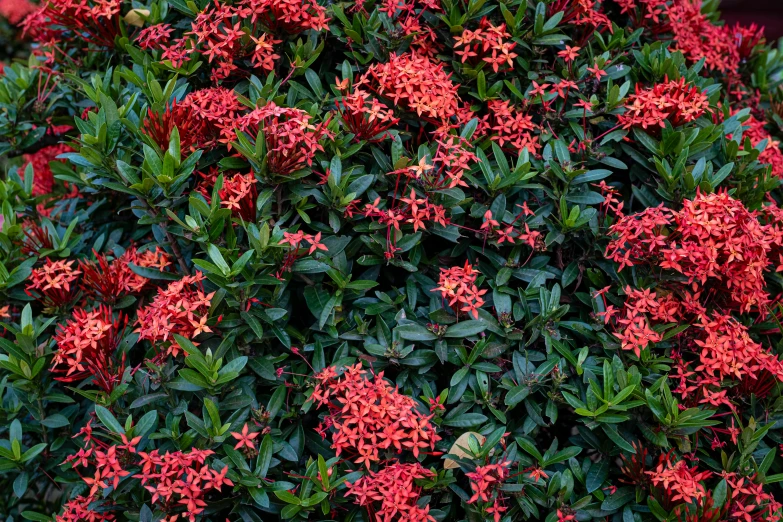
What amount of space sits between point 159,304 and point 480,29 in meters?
1.33

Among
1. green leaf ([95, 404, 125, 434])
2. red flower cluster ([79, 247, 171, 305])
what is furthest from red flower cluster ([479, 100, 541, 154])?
green leaf ([95, 404, 125, 434])

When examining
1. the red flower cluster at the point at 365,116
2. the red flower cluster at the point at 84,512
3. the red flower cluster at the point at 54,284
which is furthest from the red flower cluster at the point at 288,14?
the red flower cluster at the point at 84,512

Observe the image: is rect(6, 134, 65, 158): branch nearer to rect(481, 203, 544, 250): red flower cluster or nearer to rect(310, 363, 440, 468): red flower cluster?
rect(310, 363, 440, 468): red flower cluster

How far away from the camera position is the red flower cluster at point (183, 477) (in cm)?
173

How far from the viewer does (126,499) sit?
198 centimetres

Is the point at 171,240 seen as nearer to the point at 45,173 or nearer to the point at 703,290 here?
the point at 45,173

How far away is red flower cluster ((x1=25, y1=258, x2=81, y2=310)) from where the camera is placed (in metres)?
2.17

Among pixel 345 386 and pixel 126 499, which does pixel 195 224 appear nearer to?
pixel 345 386

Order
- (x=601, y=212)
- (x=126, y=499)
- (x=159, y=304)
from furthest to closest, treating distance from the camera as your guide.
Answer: (x=601, y=212), (x=126, y=499), (x=159, y=304)

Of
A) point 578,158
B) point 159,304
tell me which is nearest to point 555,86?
point 578,158

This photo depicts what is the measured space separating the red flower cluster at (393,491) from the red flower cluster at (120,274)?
92 centimetres

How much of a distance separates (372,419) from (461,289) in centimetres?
43

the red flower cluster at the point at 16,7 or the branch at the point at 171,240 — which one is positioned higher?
the red flower cluster at the point at 16,7

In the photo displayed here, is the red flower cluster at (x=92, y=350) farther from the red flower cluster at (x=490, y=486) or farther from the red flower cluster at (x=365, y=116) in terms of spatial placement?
the red flower cluster at (x=490, y=486)
